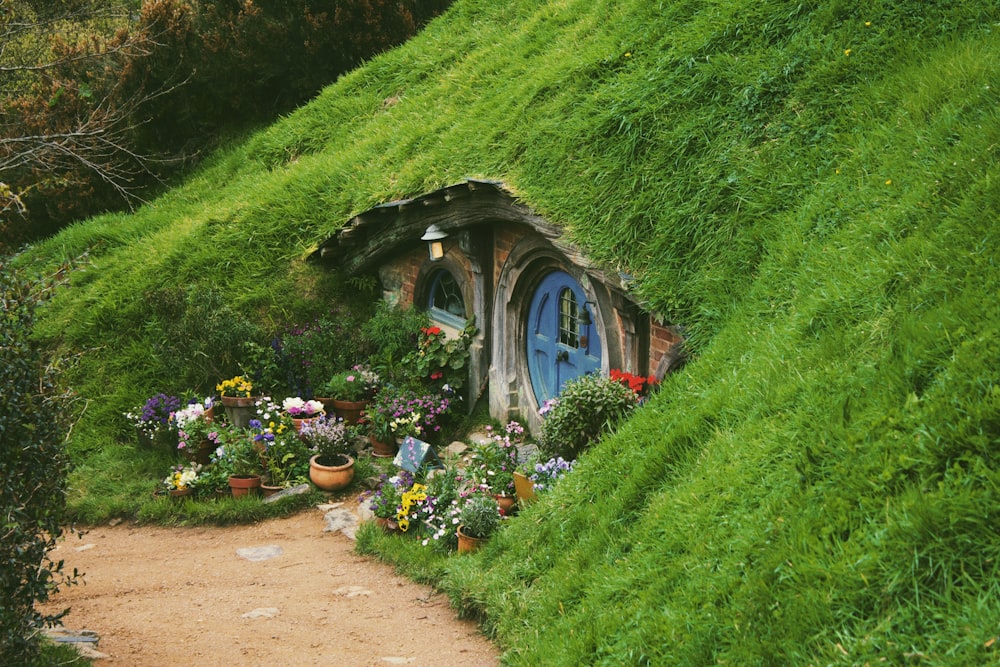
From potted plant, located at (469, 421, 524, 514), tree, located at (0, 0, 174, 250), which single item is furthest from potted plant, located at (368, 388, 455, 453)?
tree, located at (0, 0, 174, 250)

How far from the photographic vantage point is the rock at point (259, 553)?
832cm

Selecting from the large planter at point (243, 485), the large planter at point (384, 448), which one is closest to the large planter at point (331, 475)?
the large planter at point (243, 485)

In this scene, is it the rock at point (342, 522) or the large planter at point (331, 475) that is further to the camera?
the large planter at point (331, 475)

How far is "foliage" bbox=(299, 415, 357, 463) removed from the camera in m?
9.82

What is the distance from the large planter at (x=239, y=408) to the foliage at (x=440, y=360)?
179 cm

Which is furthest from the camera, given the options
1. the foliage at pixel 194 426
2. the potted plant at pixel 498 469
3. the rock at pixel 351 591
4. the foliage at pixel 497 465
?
the foliage at pixel 194 426

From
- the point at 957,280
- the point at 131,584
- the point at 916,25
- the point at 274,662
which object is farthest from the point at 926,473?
the point at 131,584

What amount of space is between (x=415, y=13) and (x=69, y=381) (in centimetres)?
1063

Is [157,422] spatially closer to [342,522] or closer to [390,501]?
[342,522]

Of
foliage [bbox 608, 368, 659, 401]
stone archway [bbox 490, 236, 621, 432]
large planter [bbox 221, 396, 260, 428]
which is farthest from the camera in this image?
large planter [bbox 221, 396, 260, 428]

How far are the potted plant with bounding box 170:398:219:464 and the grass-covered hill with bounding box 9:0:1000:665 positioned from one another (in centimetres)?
71

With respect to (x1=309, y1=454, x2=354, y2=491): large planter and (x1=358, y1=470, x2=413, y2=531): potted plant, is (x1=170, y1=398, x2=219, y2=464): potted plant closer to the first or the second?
(x1=309, y1=454, x2=354, y2=491): large planter

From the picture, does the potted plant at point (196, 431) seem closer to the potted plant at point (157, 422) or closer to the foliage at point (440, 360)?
the potted plant at point (157, 422)

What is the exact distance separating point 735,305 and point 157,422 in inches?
272
